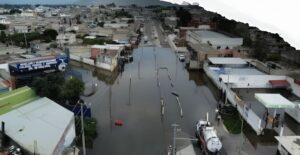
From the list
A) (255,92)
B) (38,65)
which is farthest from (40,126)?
(255,92)

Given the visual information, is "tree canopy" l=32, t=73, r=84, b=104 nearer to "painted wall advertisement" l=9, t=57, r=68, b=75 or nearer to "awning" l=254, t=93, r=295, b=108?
"painted wall advertisement" l=9, t=57, r=68, b=75

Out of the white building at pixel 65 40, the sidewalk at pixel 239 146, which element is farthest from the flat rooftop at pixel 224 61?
the white building at pixel 65 40

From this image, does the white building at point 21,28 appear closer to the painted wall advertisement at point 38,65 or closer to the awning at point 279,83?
the painted wall advertisement at point 38,65

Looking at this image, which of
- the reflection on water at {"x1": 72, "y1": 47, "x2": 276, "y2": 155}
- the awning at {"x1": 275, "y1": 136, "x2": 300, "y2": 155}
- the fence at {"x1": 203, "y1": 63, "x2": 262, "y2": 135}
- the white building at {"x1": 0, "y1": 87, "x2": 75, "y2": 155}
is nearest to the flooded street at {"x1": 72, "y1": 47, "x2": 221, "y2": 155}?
the reflection on water at {"x1": 72, "y1": 47, "x2": 276, "y2": 155}

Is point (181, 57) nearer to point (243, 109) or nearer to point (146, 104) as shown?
point (146, 104)

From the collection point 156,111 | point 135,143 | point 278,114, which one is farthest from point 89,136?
point 278,114
